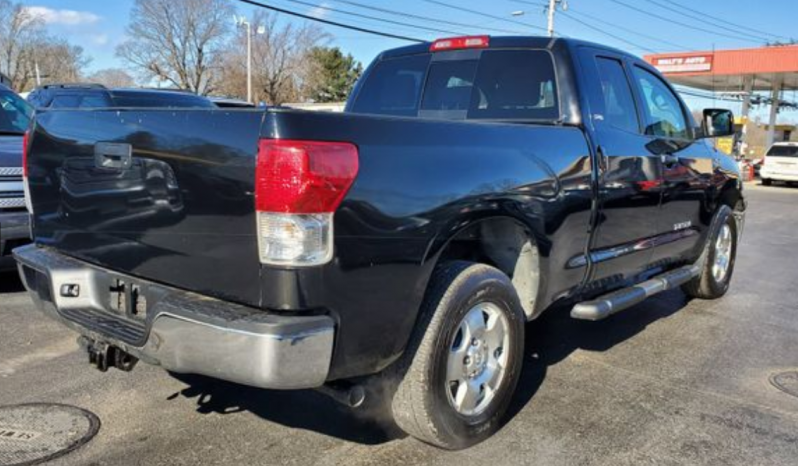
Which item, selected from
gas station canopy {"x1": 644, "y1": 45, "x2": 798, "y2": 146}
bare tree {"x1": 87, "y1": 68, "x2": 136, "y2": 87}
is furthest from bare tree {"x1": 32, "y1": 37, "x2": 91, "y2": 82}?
gas station canopy {"x1": 644, "y1": 45, "x2": 798, "y2": 146}

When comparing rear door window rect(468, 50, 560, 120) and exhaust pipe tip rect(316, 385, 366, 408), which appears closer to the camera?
exhaust pipe tip rect(316, 385, 366, 408)

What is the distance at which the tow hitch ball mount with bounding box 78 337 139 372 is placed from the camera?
302 cm

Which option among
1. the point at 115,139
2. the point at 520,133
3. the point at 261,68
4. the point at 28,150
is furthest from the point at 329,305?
the point at 261,68

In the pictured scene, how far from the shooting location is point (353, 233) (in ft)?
8.50

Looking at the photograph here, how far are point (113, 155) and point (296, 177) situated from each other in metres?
0.99

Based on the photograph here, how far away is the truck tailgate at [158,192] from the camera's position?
256 cm

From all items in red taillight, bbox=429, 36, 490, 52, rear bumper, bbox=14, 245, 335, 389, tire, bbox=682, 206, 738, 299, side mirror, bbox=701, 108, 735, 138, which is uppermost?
red taillight, bbox=429, 36, 490, 52

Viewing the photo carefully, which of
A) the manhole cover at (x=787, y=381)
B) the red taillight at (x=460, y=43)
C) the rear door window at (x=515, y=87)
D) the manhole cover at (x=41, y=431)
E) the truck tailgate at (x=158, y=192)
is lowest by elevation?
the manhole cover at (x=787, y=381)

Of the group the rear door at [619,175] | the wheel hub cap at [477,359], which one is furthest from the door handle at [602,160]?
the wheel hub cap at [477,359]

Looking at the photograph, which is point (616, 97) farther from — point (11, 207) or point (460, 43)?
point (11, 207)

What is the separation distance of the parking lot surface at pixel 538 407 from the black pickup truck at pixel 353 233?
14.9 inches

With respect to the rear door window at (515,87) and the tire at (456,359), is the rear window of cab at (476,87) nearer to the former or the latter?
the rear door window at (515,87)

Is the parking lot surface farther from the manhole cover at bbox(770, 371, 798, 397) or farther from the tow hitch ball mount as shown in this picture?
the tow hitch ball mount

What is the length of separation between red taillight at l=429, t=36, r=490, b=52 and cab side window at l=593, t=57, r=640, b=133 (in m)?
0.75
